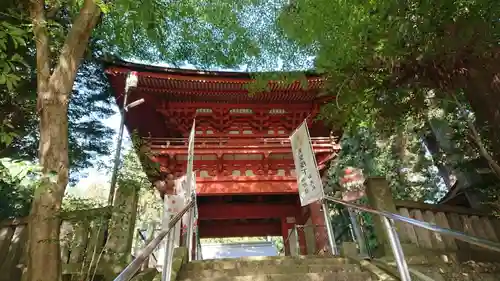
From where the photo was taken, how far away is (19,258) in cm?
390

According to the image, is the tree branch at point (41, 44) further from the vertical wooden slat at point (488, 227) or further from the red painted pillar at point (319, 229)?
the red painted pillar at point (319, 229)

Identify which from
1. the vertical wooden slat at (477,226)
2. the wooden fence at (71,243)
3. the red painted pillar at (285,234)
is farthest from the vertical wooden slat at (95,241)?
the red painted pillar at (285,234)

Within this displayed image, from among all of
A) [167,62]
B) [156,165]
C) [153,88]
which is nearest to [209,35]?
[167,62]

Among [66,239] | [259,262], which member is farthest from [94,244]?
[259,262]

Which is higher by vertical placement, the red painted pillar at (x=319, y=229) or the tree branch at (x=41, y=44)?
the tree branch at (x=41, y=44)

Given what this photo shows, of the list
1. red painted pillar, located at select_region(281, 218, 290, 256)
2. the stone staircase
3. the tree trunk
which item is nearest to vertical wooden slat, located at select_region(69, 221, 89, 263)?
the stone staircase

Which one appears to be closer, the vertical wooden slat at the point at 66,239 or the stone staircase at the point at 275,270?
the stone staircase at the point at 275,270

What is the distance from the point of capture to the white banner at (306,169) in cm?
528

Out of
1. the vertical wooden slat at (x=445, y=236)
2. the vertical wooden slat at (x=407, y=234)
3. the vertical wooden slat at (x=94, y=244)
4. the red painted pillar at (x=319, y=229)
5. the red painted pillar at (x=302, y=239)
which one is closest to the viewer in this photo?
the vertical wooden slat at (x=94, y=244)

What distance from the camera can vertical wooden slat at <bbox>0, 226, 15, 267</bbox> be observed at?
3.88m

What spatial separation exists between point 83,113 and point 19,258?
541 centimetres

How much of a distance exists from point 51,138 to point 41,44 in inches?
40.7

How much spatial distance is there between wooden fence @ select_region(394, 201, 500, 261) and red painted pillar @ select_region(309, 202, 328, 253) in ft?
13.0

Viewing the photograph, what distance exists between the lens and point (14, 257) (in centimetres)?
388
